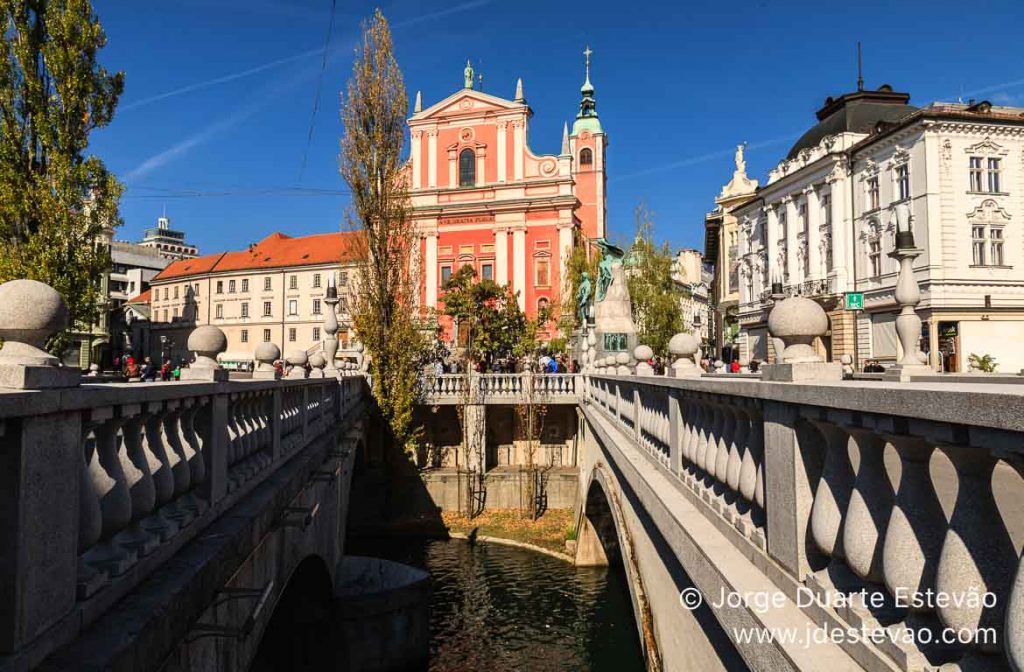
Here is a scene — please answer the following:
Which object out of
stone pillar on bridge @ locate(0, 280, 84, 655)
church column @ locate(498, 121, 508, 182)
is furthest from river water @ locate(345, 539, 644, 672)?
church column @ locate(498, 121, 508, 182)

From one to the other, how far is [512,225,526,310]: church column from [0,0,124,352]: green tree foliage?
31881mm

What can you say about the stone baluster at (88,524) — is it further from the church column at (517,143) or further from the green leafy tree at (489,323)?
the church column at (517,143)

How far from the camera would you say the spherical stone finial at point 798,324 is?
3.46 meters

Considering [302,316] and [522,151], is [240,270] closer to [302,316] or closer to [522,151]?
[302,316]

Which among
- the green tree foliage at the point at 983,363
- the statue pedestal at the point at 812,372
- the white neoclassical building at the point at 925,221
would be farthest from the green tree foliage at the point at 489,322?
the statue pedestal at the point at 812,372

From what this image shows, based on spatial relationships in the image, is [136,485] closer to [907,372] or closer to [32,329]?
[32,329]

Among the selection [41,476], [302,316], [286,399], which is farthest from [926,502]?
[302,316]

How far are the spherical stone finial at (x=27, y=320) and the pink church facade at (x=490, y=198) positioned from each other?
45077 mm

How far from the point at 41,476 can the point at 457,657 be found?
48.4 ft

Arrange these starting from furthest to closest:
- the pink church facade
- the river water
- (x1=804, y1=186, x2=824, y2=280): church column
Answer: the pink church facade < (x1=804, y1=186, x2=824, y2=280): church column < the river water

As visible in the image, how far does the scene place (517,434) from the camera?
30.6 m

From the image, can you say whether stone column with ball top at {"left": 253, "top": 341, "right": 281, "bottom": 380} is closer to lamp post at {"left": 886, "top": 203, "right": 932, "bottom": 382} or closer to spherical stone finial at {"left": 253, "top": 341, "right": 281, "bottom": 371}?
spherical stone finial at {"left": 253, "top": 341, "right": 281, "bottom": 371}

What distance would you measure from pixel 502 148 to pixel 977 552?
50153 mm

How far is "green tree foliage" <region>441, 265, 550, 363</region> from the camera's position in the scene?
37156 millimetres
